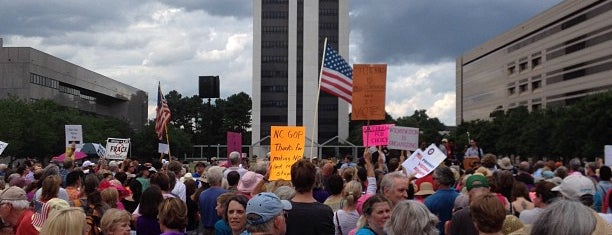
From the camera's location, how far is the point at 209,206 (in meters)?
9.59

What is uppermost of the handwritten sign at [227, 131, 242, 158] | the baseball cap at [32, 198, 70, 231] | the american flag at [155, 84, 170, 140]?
the american flag at [155, 84, 170, 140]

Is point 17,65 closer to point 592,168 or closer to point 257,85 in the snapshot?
point 257,85

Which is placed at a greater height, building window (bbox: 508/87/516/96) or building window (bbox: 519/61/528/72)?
building window (bbox: 519/61/528/72)

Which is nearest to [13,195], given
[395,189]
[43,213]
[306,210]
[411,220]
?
[43,213]

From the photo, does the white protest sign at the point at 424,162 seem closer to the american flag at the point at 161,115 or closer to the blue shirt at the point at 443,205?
the blue shirt at the point at 443,205

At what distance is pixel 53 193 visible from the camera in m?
8.35

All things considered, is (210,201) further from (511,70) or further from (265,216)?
(511,70)

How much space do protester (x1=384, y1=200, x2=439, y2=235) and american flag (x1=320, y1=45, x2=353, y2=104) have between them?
9.01 metres

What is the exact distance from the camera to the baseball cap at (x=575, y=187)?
6723mm

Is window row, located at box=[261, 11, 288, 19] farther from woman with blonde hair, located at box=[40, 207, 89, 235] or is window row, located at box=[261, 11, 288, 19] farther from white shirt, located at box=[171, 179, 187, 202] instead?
woman with blonde hair, located at box=[40, 207, 89, 235]

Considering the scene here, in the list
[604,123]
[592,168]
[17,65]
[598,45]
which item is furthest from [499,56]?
[592,168]

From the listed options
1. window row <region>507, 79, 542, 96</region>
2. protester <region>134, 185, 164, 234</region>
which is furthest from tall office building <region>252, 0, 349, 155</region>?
protester <region>134, 185, 164, 234</region>

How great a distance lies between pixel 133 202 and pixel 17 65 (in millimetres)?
80453

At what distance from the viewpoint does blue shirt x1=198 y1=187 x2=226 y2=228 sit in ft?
31.3
